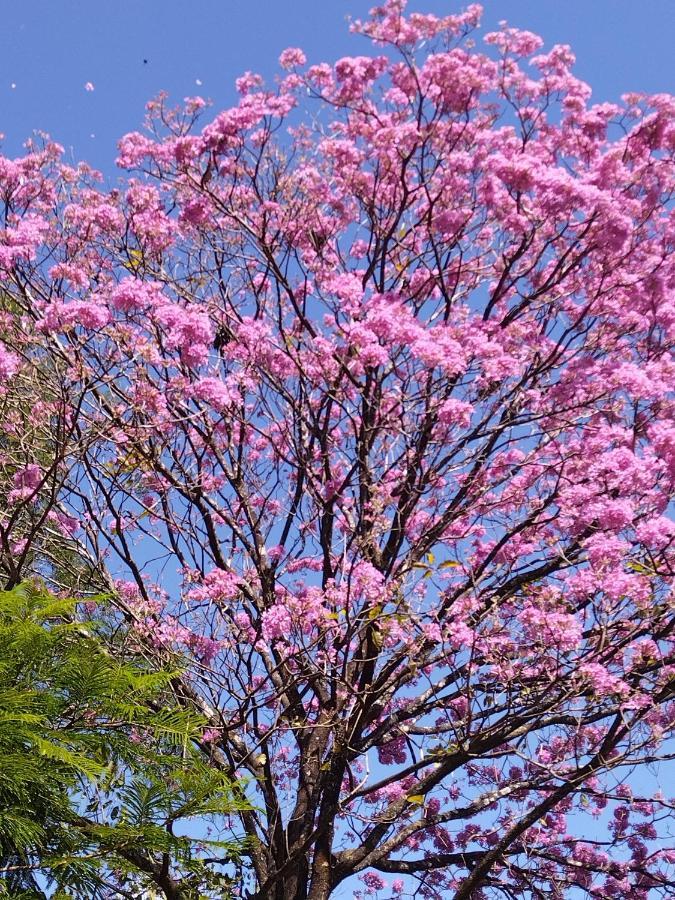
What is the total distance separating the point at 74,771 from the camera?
554 cm

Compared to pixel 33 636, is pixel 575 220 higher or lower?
higher

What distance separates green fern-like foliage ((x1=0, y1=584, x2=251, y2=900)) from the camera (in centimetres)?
526

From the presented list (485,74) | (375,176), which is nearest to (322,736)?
(375,176)

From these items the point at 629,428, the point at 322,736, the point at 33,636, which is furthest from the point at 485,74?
the point at 33,636

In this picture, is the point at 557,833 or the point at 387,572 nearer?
the point at 387,572

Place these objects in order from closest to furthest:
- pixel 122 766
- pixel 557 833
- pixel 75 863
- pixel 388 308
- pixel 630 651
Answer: pixel 75 863
pixel 122 766
pixel 630 651
pixel 388 308
pixel 557 833

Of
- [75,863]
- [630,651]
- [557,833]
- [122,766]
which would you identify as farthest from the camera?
[557,833]

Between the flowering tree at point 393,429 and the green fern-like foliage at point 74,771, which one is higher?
the flowering tree at point 393,429

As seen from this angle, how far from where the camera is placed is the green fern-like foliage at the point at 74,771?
5258mm

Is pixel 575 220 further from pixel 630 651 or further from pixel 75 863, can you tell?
pixel 75 863

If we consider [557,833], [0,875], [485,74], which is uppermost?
[485,74]

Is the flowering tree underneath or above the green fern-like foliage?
above

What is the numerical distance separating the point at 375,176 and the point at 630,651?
198 inches

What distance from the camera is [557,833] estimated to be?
414 inches
